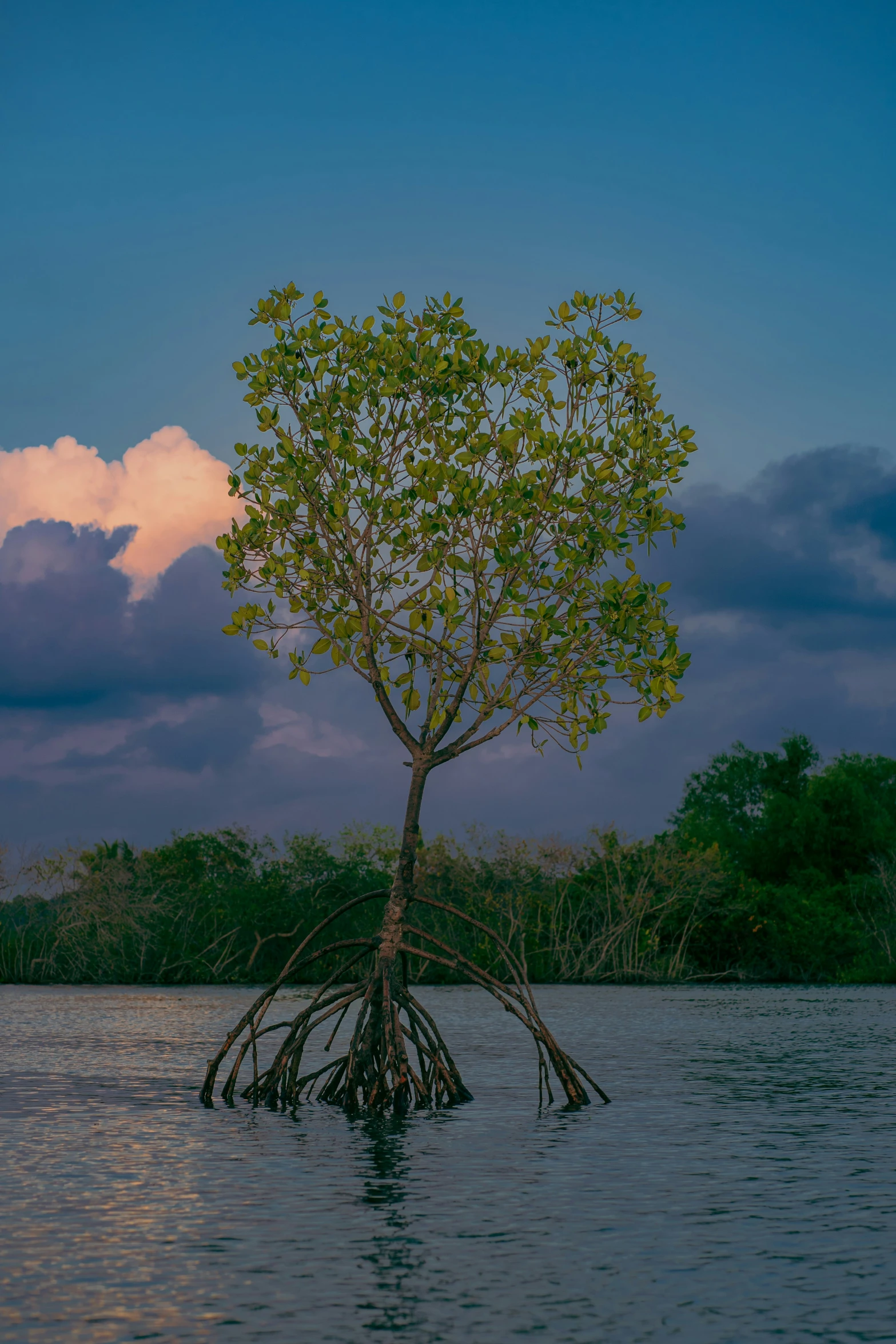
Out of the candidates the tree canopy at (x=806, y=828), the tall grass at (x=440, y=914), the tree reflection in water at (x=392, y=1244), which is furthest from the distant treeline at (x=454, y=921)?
the tree reflection in water at (x=392, y=1244)

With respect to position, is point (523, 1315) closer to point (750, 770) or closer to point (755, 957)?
point (755, 957)

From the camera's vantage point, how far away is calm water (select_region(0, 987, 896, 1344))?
24.8ft

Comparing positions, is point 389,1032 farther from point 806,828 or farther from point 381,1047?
Answer: point 806,828

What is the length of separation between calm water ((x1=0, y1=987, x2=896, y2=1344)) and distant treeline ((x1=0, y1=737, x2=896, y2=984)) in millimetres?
23459

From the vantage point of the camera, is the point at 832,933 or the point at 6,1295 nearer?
the point at 6,1295

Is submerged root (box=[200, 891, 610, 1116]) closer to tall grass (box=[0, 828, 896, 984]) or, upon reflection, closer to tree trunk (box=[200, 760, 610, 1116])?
tree trunk (box=[200, 760, 610, 1116])

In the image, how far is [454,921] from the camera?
47031mm

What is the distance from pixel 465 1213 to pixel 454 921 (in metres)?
37.1

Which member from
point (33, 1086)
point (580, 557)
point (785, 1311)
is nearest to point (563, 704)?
point (580, 557)

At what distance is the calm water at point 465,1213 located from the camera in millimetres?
7570

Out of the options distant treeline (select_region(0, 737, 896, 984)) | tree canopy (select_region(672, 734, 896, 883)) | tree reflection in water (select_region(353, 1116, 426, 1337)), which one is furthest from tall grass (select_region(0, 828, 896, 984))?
tree reflection in water (select_region(353, 1116, 426, 1337))

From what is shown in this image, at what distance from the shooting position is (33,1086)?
18781 mm

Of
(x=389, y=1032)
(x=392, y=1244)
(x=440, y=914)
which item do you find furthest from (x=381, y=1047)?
(x=440, y=914)

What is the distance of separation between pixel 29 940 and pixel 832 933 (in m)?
27.5
